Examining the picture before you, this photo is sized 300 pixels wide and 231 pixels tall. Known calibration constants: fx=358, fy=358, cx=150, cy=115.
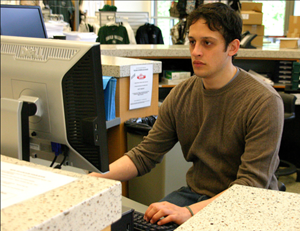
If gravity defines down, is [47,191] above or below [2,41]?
below

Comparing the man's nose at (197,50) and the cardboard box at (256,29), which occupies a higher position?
the cardboard box at (256,29)

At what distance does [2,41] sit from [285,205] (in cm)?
76

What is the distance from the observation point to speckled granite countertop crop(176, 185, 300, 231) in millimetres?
690

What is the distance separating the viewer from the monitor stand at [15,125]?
2.64 ft

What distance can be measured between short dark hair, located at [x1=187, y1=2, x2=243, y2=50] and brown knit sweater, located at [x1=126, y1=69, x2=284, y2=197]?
161mm

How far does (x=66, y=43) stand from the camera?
790 millimetres

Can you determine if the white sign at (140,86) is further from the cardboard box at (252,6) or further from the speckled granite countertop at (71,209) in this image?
the cardboard box at (252,6)

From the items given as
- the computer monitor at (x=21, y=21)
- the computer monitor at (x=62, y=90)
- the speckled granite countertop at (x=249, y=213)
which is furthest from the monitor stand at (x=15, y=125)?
the computer monitor at (x=21, y=21)

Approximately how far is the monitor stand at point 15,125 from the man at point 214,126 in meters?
0.55

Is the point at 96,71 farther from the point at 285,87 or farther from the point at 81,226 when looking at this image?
the point at 285,87

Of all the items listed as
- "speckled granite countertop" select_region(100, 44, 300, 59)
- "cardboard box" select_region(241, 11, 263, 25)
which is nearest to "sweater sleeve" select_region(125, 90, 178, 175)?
"speckled granite countertop" select_region(100, 44, 300, 59)

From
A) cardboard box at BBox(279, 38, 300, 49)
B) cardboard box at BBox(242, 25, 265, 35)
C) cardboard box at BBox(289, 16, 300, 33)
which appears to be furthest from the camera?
cardboard box at BBox(242, 25, 265, 35)

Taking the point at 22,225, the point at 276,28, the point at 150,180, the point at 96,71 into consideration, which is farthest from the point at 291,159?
the point at 276,28

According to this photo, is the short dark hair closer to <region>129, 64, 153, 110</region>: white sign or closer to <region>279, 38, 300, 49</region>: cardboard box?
<region>129, 64, 153, 110</region>: white sign
